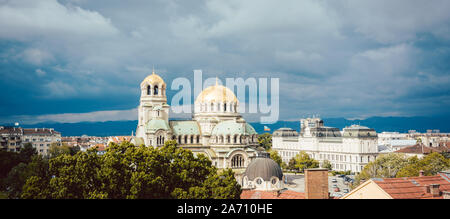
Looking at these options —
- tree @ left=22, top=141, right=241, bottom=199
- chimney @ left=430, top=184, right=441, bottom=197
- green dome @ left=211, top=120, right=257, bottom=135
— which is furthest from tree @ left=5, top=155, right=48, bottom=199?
chimney @ left=430, top=184, right=441, bottom=197

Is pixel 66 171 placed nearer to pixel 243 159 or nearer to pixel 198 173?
pixel 198 173

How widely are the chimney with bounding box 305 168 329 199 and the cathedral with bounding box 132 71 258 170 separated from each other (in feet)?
130

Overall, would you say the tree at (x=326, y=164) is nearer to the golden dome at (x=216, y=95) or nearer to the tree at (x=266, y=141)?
the golden dome at (x=216, y=95)

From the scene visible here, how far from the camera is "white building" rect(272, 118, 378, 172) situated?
91.1 meters

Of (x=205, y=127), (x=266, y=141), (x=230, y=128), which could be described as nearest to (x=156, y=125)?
(x=205, y=127)

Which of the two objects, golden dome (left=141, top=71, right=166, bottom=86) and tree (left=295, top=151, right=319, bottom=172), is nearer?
golden dome (left=141, top=71, right=166, bottom=86)

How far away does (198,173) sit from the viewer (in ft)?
112

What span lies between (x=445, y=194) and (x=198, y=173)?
1797 centimetres

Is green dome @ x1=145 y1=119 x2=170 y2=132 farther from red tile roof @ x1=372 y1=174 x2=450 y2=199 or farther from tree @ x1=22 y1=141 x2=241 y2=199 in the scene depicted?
red tile roof @ x1=372 y1=174 x2=450 y2=199

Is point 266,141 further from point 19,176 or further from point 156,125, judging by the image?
point 19,176

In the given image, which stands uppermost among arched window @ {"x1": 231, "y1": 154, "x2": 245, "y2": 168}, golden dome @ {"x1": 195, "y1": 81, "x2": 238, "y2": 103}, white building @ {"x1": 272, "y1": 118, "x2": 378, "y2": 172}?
golden dome @ {"x1": 195, "y1": 81, "x2": 238, "y2": 103}

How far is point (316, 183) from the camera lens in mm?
27500

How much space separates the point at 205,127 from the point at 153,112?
948 centimetres
